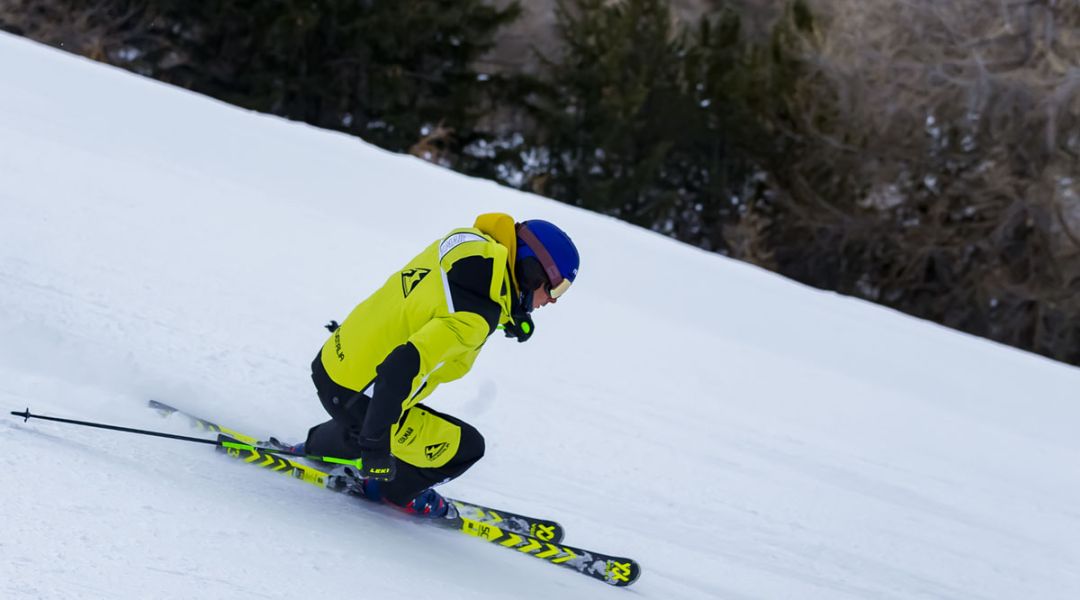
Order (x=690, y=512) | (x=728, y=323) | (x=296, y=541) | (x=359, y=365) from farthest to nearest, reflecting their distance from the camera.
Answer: (x=728, y=323) < (x=690, y=512) < (x=359, y=365) < (x=296, y=541)

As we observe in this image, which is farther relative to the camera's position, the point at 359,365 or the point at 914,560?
the point at 914,560

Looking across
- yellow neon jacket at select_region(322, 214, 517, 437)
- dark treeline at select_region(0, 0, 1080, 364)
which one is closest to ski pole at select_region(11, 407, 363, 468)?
yellow neon jacket at select_region(322, 214, 517, 437)

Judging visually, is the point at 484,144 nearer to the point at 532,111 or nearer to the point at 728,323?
the point at 532,111

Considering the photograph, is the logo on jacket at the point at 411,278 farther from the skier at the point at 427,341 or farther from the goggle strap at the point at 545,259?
the goggle strap at the point at 545,259

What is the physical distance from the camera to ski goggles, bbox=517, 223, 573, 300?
3590mm

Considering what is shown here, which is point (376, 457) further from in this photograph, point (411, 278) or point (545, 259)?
point (545, 259)

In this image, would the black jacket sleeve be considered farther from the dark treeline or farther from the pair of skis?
the dark treeline

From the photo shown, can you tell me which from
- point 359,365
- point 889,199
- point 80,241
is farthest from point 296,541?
point 889,199

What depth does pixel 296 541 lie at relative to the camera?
3.42 metres

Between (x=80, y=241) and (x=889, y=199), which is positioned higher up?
(x=889, y=199)

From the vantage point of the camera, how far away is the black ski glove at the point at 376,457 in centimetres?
353

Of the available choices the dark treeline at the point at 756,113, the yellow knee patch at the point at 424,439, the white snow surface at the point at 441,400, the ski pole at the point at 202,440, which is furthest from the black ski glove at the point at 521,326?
the dark treeline at the point at 756,113

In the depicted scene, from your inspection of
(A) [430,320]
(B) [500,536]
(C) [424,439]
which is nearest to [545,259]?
(A) [430,320]

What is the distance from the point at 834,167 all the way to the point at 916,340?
1141cm
